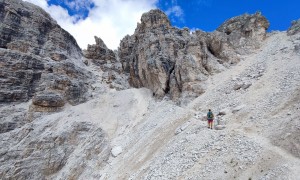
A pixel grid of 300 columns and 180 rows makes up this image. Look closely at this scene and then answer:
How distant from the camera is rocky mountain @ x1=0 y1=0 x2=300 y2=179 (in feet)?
51.3

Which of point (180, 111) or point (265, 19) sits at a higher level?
point (265, 19)

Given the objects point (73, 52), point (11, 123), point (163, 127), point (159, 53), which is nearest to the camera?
point (163, 127)

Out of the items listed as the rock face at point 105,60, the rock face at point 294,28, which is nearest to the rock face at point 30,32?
the rock face at point 105,60

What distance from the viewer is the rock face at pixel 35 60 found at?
110 feet

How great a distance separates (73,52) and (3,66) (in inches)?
662

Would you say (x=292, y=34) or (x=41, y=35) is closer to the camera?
(x=292, y=34)

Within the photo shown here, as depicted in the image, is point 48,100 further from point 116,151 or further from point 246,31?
point 246,31

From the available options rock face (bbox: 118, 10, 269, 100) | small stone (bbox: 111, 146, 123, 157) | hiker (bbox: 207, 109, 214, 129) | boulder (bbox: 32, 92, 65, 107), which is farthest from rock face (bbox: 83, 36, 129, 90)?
hiker (bbox: 207, 109, 214, 129)

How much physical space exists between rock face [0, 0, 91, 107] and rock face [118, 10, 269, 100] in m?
10.4

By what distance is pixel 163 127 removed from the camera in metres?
23.4

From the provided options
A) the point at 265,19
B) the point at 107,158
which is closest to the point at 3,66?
the point at 107,158

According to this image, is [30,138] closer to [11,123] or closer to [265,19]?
[11,123]

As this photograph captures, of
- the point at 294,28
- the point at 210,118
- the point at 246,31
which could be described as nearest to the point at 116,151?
the point at 210,118

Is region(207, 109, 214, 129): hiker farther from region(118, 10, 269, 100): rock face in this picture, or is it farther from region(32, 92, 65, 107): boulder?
region(32, 92, 65, 107): boulder
